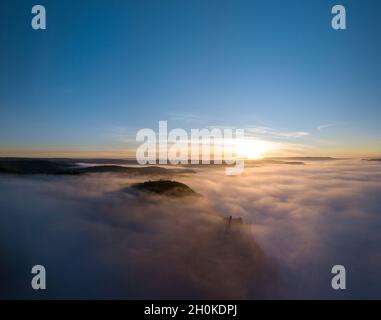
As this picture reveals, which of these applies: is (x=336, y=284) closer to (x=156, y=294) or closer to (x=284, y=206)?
(x=156, y=294)

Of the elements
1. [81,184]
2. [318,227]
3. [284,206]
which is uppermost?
[81,184]

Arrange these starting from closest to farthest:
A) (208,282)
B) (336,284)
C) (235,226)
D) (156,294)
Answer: (336,284)
(156,294)
(208,282)
(235,226)

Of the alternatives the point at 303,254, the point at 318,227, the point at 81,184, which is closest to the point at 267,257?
the point at 303,254

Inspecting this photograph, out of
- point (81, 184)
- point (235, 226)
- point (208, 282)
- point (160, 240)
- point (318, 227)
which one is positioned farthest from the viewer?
point (81, 184)
